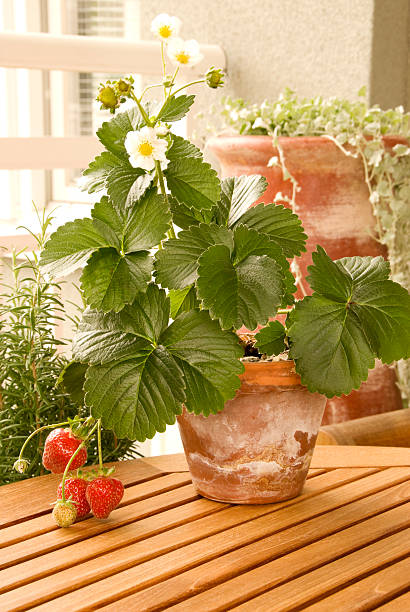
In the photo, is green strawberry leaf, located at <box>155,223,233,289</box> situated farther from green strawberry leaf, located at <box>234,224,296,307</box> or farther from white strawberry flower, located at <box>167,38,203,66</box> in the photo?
white strawberry flower, located at <box>167,38,203,66</box>

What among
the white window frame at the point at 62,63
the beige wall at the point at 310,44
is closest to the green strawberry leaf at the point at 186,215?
the white window frame at the point at 62,63

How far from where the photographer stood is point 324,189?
86.4 inches

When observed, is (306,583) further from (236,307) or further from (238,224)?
(238,224)

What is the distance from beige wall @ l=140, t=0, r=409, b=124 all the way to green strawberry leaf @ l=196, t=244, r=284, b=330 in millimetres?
1591

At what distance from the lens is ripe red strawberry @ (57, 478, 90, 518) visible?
3.44 ft

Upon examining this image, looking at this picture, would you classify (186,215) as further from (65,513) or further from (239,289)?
(65,513)

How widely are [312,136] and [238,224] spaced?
1168 mm

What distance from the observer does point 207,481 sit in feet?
3.64

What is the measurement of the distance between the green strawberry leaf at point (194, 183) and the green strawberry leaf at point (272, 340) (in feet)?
0.55

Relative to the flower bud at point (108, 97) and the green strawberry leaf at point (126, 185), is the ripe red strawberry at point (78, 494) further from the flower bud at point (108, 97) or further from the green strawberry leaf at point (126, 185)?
the flower bud at point (108, 97)

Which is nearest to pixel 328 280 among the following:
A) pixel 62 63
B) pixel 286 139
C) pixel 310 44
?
pixel 286 139

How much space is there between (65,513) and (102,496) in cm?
5

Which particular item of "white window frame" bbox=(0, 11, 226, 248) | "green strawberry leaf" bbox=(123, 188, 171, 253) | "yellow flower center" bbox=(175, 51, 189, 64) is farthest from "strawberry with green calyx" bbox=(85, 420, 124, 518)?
"white window frame" bbox=(0, 11, 226, 248)

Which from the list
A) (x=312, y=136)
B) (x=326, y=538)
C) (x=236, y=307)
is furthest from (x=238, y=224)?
(x=312, y=136)
